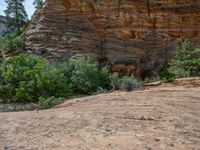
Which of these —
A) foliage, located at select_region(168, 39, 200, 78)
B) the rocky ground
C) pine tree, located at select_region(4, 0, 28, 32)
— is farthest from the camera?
pine tree, located at select_region(4, 0, 28, 32)

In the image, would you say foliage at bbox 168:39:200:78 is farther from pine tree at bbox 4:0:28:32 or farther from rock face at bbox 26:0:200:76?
pine tree at bbox 4:0:28:32

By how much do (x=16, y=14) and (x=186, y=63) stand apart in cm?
2127

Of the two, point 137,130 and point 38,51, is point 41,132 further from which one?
point 38,51

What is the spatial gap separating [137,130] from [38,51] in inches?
902

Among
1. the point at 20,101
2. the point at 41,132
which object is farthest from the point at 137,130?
the point at 20,101

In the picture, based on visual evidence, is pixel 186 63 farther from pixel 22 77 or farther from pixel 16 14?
pixel 16 14

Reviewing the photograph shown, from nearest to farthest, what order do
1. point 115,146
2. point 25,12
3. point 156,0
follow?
1. point 115,146
2. point 156,0
3. point 25,12

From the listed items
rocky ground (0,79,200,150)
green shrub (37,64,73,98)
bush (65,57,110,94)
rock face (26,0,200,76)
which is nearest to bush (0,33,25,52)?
rock face (26,0,200,76)

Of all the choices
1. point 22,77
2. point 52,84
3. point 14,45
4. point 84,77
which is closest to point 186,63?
point 84,77

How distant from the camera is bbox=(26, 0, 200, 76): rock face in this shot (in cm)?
3097

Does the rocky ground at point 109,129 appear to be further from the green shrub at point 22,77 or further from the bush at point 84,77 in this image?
the bush at point 84,77

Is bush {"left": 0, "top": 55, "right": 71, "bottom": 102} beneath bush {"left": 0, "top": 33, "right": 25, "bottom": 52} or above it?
beneath

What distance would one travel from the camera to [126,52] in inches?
1224

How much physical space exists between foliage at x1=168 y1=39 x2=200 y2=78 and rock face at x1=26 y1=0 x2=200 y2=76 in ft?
14.7
